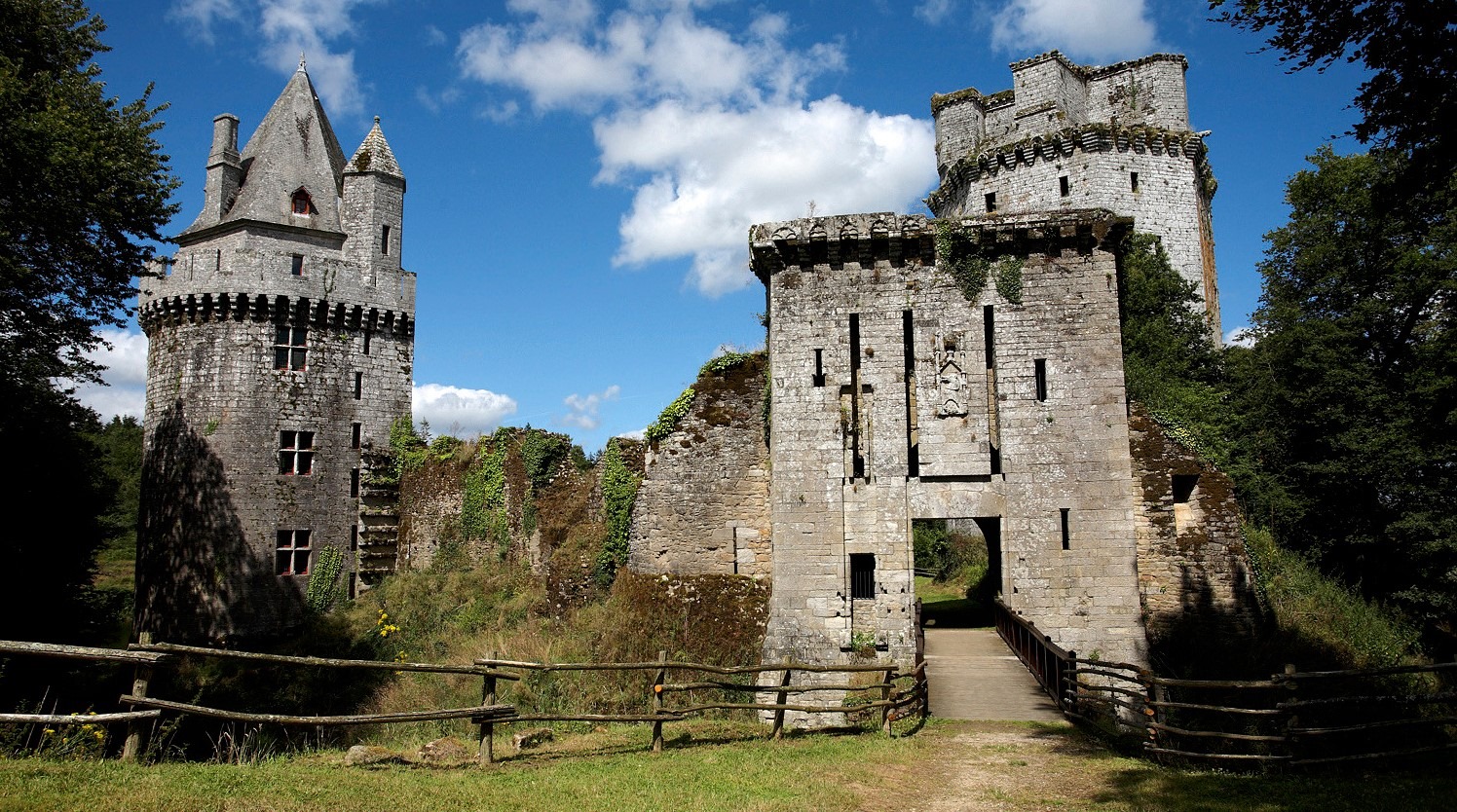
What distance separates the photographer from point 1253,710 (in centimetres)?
966

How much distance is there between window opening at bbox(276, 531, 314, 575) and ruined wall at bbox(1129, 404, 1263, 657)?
23.0 m

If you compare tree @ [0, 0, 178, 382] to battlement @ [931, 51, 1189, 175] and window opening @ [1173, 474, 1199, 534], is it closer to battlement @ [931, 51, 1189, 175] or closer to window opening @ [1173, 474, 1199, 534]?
window opening @ [1173, 474, 1199, 534]

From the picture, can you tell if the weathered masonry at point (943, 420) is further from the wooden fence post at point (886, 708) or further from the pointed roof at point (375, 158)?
the pointed roof at point (375, 158)

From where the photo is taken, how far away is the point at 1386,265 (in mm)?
25016

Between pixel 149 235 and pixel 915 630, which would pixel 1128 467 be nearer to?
pixel 915 630

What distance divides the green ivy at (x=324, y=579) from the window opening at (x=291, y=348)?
18.8ft

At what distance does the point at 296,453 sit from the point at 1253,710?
25.9 meters

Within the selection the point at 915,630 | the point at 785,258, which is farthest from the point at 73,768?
the point at 785,258

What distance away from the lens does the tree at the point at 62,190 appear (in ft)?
53.5

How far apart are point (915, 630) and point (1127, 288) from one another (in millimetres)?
20605

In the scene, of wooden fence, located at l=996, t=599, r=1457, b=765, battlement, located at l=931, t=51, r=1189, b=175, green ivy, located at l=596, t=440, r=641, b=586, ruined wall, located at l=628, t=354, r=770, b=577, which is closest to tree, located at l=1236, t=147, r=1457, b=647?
wooden fence, located at l=996, t=599, r=1457, b=765

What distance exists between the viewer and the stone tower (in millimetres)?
36094

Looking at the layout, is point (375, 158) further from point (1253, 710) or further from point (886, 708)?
point (1253, 710)

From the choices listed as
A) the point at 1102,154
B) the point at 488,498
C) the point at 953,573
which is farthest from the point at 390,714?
the point at 1102,154
